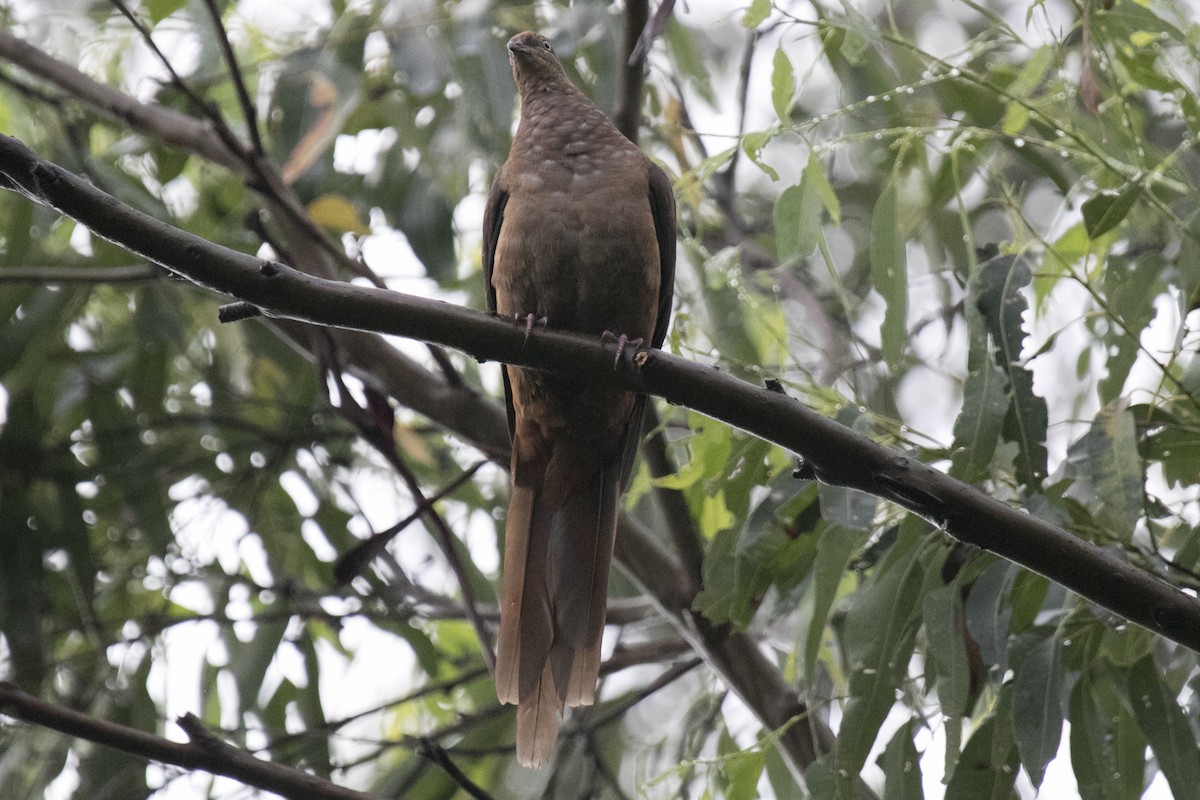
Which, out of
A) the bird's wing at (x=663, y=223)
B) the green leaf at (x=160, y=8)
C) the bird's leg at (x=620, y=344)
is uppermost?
the green leaf at (x=160, y=8)

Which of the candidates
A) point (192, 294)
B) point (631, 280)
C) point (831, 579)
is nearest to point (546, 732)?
point (831, 579)

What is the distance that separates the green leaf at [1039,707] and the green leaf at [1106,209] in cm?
78

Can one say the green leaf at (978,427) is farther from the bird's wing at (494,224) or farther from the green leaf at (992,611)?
the bird's wing at (494,224)

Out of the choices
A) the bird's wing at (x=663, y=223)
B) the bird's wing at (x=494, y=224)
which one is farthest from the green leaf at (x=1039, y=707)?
the bird's wing at (x=494, y=224)

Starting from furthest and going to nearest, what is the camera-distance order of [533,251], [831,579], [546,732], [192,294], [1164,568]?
[192,294] < [533,251] < [546,732] < [831,579] < [1164,568]

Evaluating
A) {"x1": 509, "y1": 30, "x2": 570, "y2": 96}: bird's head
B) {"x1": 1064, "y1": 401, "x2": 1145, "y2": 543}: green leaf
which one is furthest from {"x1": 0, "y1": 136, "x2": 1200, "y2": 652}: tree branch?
{"x1": 509, "y1": 30, "x2": 570, "y2": 96}: bird's head

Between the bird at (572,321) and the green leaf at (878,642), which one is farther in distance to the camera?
the bird at (572,321)

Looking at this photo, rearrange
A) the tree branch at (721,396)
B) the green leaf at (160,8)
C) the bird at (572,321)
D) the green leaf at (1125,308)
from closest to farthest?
the tree branch at (721,396)
the green leaf at (1125,308)
the bird at (572,321)
the green leaf at (160,8)

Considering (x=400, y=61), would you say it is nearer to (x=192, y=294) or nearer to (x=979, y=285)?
(x=192, y=294)

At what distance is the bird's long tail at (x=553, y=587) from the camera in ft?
8.61

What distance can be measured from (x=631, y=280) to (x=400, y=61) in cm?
116

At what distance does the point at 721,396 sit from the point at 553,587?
949 mm

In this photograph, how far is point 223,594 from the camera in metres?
3.75

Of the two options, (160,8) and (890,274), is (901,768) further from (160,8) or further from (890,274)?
(160,8)
